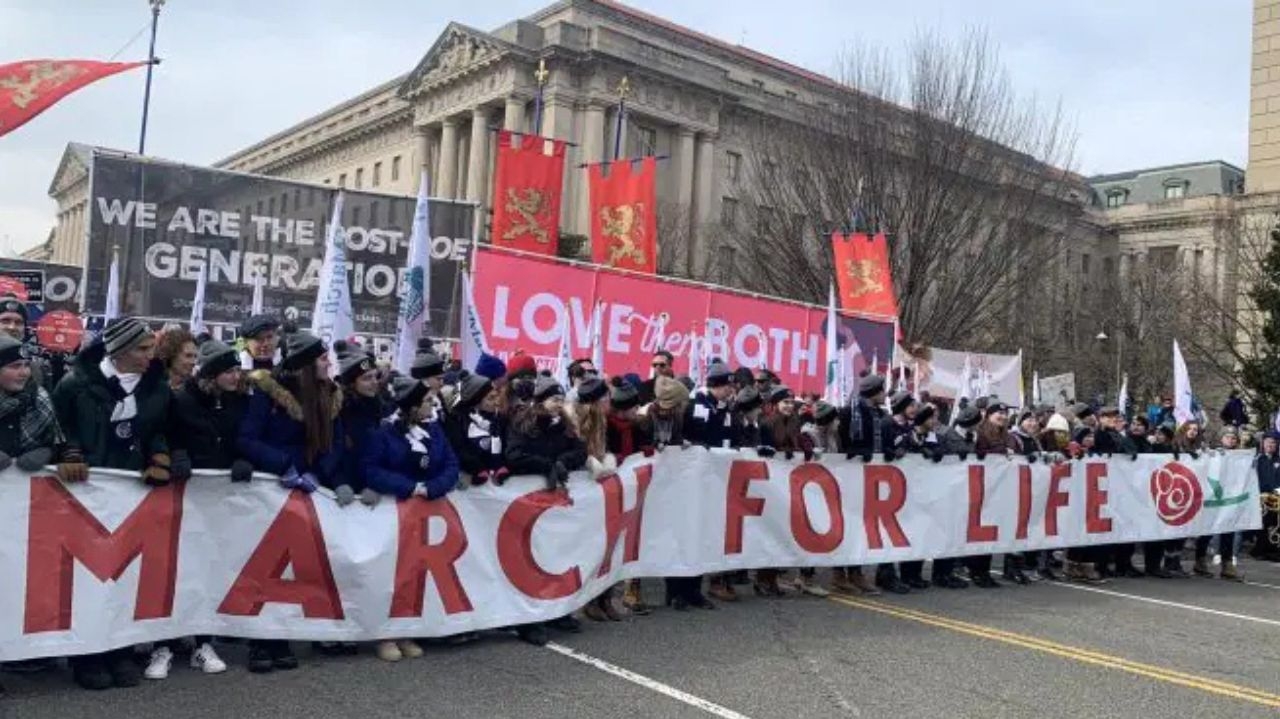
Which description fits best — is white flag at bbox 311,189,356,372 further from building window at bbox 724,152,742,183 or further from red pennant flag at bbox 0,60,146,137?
building window at bbox 724,152,742,183

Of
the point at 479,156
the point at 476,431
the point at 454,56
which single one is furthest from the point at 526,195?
the point at 454,56

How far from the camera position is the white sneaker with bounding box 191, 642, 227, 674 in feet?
19.4

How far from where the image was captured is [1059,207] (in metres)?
26.2

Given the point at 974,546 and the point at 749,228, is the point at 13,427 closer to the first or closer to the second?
the point at 974,546

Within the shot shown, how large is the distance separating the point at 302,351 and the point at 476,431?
144 cm

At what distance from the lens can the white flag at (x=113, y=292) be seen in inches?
516

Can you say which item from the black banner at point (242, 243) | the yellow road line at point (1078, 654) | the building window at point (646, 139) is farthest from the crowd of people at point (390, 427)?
the building window at point (646, 139)

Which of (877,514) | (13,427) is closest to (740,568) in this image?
(877,514)

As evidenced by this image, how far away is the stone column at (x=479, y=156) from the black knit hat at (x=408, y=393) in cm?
5463

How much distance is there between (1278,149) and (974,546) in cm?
2914

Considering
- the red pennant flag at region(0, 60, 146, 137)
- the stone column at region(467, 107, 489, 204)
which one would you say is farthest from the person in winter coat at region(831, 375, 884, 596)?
the stone column at region(467, 107, 489, 204)

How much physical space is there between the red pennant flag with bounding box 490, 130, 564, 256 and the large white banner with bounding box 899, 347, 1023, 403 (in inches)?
292

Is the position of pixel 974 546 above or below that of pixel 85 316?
below

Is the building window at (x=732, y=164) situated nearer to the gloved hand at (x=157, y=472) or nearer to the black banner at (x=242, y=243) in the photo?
the black banner at (x=242, y=243)
